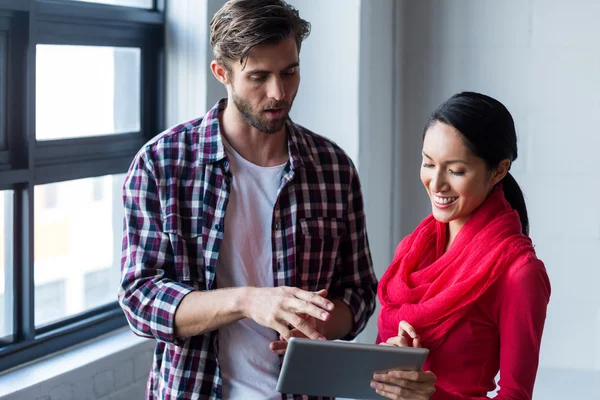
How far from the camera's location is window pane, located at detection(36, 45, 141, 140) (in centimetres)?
257

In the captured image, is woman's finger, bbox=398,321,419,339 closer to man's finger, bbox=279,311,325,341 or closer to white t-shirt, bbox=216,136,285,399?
man's finger, bbox=279,311,325,341

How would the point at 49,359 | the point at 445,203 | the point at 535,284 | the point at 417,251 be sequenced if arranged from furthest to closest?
1. the point at 49,359
2. the point at 417,251
3. the point at 445,203
4. the point at 535,284

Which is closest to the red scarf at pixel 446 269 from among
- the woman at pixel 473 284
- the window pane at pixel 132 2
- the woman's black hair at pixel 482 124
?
the woman at pixel 473 284

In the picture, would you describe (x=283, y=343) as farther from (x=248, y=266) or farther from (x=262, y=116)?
(x=262, y=116)

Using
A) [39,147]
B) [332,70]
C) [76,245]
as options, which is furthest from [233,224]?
[332,70]

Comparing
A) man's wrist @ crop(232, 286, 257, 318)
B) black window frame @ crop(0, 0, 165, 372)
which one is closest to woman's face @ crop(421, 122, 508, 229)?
man's wrist @ crop(232, 286, 257, 318)

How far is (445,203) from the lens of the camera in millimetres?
1763

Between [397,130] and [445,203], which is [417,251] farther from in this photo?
[397,130]

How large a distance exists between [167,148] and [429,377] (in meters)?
0.80

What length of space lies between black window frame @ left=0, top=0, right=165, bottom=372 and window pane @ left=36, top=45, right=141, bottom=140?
4 cm

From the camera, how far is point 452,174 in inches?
68.3

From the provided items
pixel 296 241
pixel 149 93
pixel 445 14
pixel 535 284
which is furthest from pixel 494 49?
pixel 535 284

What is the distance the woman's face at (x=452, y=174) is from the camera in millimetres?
1725

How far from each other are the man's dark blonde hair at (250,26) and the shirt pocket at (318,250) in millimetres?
427
